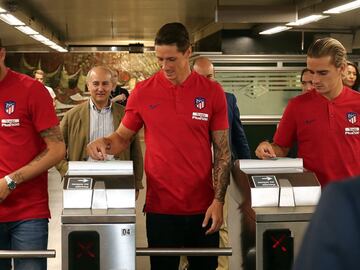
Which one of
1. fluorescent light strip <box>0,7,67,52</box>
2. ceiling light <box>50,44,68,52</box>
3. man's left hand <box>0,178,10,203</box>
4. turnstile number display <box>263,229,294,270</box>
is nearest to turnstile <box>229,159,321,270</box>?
turnstile number display <box>263,229,294,270</box>

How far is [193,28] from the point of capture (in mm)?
12531

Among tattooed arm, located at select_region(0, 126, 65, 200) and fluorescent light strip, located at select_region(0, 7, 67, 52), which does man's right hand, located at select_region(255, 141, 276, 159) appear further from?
fluorescent light strip, located at select_region(0, 7, 67, 52)

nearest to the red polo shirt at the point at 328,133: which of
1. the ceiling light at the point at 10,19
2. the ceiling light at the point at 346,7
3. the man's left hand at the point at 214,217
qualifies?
the man's left hand at the point at 214,217

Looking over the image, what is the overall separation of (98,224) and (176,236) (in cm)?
→ 54

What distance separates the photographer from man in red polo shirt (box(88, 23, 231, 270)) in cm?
231

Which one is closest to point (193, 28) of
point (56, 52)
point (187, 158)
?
A: point (56, 52)

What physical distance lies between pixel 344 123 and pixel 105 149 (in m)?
0.93

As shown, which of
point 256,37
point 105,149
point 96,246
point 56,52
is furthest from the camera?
point 56,52

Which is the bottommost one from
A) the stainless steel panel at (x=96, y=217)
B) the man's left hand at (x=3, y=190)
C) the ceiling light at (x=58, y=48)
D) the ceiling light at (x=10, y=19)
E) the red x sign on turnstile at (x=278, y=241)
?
the red x sign on turnstile at (x=278, y=241)

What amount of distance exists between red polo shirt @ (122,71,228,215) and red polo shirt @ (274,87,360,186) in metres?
0.33

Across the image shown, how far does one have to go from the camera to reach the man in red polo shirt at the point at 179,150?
231cm

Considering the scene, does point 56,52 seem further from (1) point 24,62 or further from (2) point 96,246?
(2) point 96,246

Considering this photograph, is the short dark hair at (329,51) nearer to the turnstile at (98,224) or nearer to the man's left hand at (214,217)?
the man's left hand at (214,217)

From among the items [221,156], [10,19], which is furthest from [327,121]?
[10,19]
